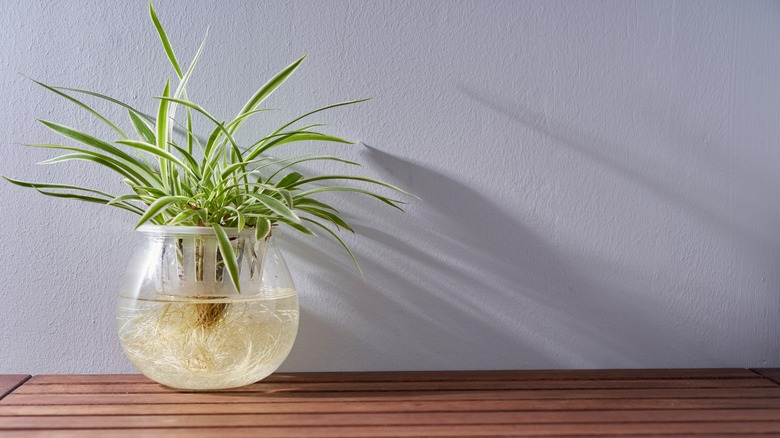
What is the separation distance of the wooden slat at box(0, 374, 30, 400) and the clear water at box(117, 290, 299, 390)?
28 centimetres

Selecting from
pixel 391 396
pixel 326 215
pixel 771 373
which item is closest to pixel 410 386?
pixel 391 396

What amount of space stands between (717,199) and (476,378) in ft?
2.39

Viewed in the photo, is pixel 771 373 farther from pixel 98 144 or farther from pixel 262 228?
pixel 98 144

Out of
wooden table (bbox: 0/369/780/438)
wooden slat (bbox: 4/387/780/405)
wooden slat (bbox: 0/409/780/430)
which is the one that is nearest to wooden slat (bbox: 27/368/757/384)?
wooden table (bbox: 0/369/780/438)

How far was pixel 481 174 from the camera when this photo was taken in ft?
5.12

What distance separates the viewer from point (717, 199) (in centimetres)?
159

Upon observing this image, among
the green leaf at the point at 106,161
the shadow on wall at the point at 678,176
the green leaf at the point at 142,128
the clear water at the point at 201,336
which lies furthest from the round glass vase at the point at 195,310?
the shadow on wall at the point at 678,176

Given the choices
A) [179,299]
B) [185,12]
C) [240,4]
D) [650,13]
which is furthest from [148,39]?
[650,13]

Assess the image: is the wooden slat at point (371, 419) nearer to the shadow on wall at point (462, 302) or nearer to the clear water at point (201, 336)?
the clear water at point (201, 336)

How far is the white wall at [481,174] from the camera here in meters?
1.50

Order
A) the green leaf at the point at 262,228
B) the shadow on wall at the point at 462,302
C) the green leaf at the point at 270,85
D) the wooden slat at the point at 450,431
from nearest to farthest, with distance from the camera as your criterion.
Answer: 1. the wooden slat at the point at 450,431
2. the green leaf at the point at 262,228
3. the green leaf at the point at 270,85
4. the shadow on wall at the point at 462,302

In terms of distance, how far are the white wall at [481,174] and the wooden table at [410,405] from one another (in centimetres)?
10

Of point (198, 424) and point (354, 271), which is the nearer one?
point (198, 424)

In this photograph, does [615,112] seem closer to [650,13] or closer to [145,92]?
[650,13]
